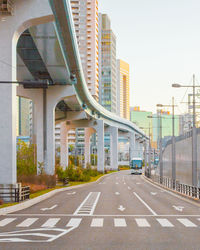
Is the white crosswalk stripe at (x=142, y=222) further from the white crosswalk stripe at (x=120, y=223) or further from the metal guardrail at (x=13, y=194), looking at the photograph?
the metal guardrail at (x=13, y=194)

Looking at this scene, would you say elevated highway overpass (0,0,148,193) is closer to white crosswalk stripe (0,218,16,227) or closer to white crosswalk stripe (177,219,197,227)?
white crosswalk stripe (0,218,16,227)

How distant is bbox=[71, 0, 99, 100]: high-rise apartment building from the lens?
164250 millimetres

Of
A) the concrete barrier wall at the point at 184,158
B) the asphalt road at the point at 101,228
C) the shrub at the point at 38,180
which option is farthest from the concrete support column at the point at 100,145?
the asphalt road at the point at 101,228

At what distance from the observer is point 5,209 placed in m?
22.0

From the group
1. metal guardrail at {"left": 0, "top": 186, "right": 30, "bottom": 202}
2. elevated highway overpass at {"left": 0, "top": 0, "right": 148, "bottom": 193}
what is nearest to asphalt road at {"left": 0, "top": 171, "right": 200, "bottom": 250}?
metal guardrail at {"left": 0, "top": 186, "right": 30, "bottom": 202}

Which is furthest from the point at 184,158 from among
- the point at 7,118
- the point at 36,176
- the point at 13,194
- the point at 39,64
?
the point at 7,118

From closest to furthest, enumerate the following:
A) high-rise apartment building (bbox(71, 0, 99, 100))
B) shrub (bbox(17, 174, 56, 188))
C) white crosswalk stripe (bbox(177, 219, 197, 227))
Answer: white crosswalk stripe (bbox(177, 219, 197, 227)), shrub (bbox(17, 174, 56, 188)), high-rise apartment building (bbox(71, 0, 99, 100))

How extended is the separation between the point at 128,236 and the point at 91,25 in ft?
514

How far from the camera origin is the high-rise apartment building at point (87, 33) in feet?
539

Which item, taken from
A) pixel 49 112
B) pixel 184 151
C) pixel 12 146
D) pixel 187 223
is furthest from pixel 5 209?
pixel 49 112

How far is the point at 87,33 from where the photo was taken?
16575 centimetres

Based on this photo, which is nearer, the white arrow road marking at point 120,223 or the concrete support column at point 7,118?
the white arrow road marking at point 120,223

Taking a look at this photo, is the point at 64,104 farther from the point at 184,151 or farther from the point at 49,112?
the point at 184,151

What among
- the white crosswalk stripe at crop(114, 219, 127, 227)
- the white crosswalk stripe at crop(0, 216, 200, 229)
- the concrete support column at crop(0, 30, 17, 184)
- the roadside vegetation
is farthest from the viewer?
the roadside vegetation
